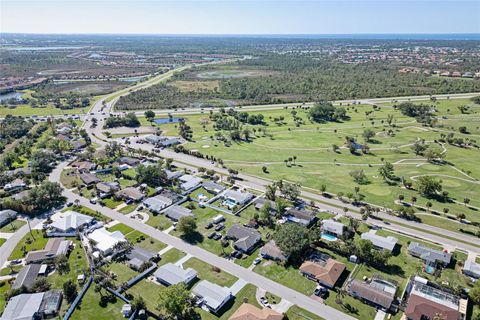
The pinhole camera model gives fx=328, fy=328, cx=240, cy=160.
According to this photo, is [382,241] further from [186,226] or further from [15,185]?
[15,185]

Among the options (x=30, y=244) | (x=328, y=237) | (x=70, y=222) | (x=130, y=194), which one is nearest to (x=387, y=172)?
(x=328, y=237)

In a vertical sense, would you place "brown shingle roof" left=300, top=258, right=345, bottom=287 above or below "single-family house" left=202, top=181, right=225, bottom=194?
above

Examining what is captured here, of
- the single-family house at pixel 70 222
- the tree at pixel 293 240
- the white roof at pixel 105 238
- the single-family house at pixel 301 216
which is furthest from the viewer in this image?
the single-family house at pixel 301 216

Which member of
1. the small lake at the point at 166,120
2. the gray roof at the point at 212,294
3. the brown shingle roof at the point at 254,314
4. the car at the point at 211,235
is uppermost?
the brown shingle roof at the point at 254,314

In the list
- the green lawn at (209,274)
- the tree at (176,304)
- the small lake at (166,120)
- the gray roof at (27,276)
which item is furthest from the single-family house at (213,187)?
the small lake at (166,120)

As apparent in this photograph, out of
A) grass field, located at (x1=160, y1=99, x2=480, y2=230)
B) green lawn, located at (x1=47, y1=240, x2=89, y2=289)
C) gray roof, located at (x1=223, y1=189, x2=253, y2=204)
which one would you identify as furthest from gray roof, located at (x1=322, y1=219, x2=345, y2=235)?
green lawn, located at (x1=47, y1=240, x2=89, y2=289)

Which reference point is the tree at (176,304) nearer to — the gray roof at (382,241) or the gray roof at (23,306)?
the gray roof at (23,306)

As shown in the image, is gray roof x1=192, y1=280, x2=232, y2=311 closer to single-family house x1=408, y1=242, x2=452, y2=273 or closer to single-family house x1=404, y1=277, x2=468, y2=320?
single-family house x1=404, y1=277, x2=468, y2=320
